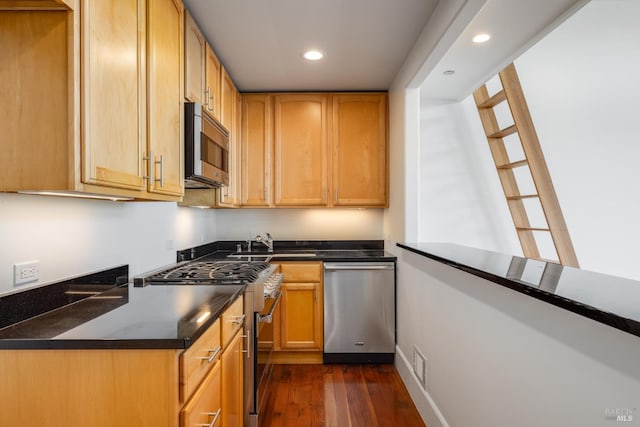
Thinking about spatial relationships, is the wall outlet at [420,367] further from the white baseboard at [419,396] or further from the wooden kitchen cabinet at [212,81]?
the wooden kitchen cabinet at [212,81]

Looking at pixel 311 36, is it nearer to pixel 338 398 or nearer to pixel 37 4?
pixel 37 4

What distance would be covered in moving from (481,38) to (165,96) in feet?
5.94

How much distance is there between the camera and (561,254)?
2.78 meters

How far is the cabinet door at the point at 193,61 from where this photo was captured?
1938 millimetres

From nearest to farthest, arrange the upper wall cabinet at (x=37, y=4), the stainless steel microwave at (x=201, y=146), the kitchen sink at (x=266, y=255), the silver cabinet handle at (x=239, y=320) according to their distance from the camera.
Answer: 1. the upper wall cabinet at (x=37, y=4)
2. the silver cabinet handle at (x=239, y=320)
3. the stainless steel microwave at (x=201, y=146)
4. the kitchen sink at (x=266, y=255)

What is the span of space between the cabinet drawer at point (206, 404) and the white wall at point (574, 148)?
7.91 ft

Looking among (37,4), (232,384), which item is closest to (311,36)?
(37,4)

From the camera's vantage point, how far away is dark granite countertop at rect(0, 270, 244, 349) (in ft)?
3.31

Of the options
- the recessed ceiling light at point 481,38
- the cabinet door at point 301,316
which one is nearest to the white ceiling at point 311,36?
the recessed ceiling light at point 481,38

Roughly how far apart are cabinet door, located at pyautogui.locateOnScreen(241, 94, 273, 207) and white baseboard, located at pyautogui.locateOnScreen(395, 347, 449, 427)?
1.77 meters

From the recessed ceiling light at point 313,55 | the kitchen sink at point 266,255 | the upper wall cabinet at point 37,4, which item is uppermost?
the recessed ceiling light at point 313,55

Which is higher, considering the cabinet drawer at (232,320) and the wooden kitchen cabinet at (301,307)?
the cabinet drawer at (232,320)

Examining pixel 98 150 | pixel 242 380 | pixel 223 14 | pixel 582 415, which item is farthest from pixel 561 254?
pixel 98 150

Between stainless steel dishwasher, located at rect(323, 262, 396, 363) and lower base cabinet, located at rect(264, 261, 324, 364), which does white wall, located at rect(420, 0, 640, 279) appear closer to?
stainless steel dishwasher, located at rect(323, 262, 396, 363)
